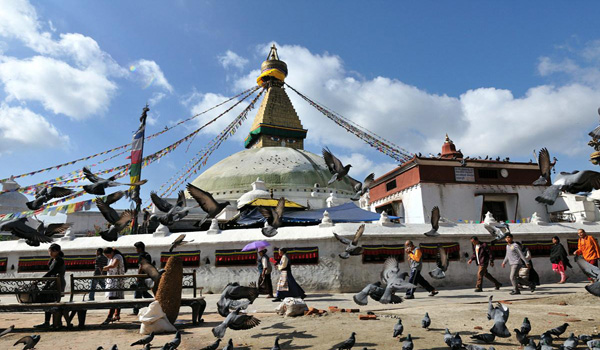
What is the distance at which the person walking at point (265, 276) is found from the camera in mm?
9758

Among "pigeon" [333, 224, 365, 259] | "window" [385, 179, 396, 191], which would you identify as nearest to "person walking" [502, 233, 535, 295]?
"pigeon" [333, 224, 365, 259]

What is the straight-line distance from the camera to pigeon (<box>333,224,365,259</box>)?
1004cm

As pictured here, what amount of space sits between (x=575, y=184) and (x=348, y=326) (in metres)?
7.03

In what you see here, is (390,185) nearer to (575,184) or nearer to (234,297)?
(575,184)

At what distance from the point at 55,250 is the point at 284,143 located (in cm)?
3617

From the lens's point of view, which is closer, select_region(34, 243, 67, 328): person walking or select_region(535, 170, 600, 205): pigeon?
select_region(34, 243, 67, 328): person walking

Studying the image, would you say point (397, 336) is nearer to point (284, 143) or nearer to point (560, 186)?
point (560, 186)

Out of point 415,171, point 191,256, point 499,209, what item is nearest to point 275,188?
point 415,171

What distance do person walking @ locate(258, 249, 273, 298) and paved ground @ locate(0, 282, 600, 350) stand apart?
1869 mm

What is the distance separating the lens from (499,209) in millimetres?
18906

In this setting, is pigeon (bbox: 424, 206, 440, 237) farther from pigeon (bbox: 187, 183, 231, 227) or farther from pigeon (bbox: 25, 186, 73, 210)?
pigeon (bbox: 25, 186, 73, 210)

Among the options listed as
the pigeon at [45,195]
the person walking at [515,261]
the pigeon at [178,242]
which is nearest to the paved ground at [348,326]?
the person walking at [515,261]

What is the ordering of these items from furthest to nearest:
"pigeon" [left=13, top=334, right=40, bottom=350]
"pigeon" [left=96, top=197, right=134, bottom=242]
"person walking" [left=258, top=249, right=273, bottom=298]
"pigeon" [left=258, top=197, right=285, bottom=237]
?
"pigeon" [left=96, top=197, right=134, bottom=242] < "pigeon" [left=258, top=197, right=285, bottom=237] < "person walking" [left=258, top=249, right=273, bottom=298] < "pigeon" [left=13, top=334, right=40, bottom=350]

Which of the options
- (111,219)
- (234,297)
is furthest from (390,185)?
(234,297)
